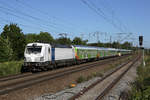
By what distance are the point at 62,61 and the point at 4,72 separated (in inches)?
309

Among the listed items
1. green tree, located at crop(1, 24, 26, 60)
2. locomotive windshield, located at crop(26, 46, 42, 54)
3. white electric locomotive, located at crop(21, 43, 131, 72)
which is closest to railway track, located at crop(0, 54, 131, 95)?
white electric locomotive, located at crop(21, 43, 131, 72)

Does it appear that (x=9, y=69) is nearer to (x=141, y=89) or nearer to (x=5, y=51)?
(x=141, y=89)

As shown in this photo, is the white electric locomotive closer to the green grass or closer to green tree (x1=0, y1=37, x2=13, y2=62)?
the green grass

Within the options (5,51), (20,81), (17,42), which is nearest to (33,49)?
(20,81)

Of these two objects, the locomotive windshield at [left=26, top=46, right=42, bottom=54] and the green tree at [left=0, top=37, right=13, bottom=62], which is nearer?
the locomotive windshield at [left=26, top=46, right=42, bottom=54]

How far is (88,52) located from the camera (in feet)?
109

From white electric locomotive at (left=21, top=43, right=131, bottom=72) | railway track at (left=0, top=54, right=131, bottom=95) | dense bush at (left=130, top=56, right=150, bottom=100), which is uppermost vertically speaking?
white electric locomotive at (left=21, top=43, right=131, bottom=72)

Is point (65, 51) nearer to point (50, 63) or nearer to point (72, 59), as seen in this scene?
point (72, 59)

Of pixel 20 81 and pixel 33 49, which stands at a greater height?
pixel 33 49

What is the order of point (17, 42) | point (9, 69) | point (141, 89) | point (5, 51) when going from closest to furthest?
1. point (141, 89)
2. point (9, 69)
3. point (5, 51)
4. point (17, 42)

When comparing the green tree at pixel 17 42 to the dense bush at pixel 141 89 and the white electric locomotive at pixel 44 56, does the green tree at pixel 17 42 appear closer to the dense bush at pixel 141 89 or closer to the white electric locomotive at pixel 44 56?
the white electric locomotive at pixel 44 56

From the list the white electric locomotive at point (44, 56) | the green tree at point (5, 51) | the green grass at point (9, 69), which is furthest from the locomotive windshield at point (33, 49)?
the green tree at point (5, 51)

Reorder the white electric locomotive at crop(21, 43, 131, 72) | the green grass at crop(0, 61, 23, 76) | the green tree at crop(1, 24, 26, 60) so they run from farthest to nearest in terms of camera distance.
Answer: the green tree at crop(1, 24, 26, 60)
the white electric locomotive at crop(21, 43, 131, 72)
the green grass at crop(0, 61, 23, 76)

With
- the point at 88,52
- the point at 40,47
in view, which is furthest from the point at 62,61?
the point at 88,52
